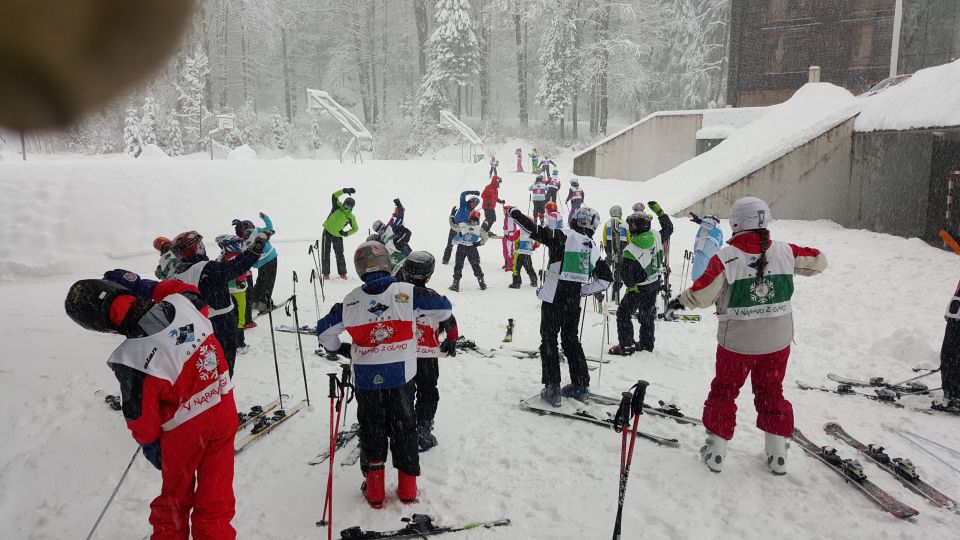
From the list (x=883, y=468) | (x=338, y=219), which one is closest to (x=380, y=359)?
(x=883, y=468)

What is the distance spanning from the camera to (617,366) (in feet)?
23.4

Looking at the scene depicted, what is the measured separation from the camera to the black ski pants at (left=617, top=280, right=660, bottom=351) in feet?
24.8

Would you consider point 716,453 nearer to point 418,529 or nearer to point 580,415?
point 580,415

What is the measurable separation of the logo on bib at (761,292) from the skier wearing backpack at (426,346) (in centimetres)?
239

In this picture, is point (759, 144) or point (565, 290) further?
point (759, 144)

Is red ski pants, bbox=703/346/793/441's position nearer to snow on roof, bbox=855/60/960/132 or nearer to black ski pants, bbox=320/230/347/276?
black ski pants, bbox=320/230/347/276

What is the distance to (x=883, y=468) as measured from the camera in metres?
4.47

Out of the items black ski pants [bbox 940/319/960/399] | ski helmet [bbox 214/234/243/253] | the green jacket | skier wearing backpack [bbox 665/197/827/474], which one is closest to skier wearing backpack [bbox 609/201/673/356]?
skier wearing backpack [bbox 665/197/827/474]

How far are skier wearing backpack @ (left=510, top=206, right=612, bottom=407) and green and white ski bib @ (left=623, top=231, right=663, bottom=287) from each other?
183 cm

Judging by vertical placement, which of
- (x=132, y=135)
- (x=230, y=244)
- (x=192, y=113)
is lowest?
(x=230, y=244)

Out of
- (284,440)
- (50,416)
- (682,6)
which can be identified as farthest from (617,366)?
(682,6)

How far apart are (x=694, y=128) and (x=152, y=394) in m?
24.2

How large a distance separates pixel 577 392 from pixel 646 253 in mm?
2536

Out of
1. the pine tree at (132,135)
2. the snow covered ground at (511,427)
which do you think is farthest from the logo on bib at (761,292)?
the pine tree at (132,135)
